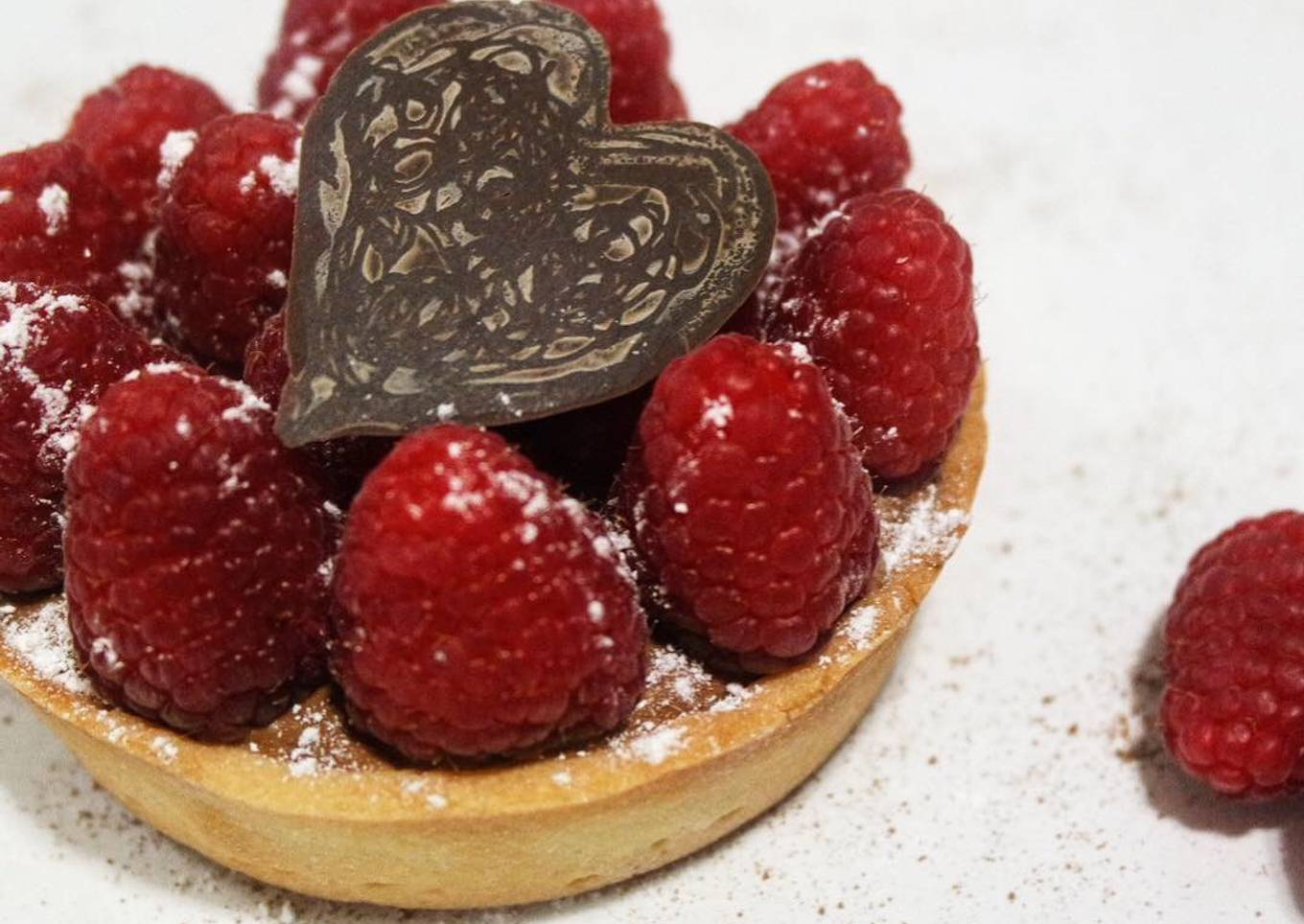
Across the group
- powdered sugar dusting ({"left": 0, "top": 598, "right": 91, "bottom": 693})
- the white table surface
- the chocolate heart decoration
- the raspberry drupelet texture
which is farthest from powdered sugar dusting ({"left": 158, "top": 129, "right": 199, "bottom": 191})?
the raspberry drupelet texture

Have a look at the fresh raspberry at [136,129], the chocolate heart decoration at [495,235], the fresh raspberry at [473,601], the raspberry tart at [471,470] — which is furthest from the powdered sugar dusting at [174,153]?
the fresh raspberry at [473,601]

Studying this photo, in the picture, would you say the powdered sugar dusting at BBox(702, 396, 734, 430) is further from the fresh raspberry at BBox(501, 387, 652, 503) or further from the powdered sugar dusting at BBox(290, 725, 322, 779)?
the powdered sugar dusting at BBox(290, 725, 322, 779)

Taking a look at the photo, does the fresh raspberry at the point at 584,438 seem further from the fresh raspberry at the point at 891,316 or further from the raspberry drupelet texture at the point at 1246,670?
the raspberry drupelet texture at the point at 1246,670

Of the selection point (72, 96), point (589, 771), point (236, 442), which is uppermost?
point (236, 442)

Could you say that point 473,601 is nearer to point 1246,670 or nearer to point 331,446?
point 331,446

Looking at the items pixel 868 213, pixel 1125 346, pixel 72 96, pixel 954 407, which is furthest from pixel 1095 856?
pixel 72 96

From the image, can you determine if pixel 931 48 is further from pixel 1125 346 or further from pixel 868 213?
pixel 868 213
